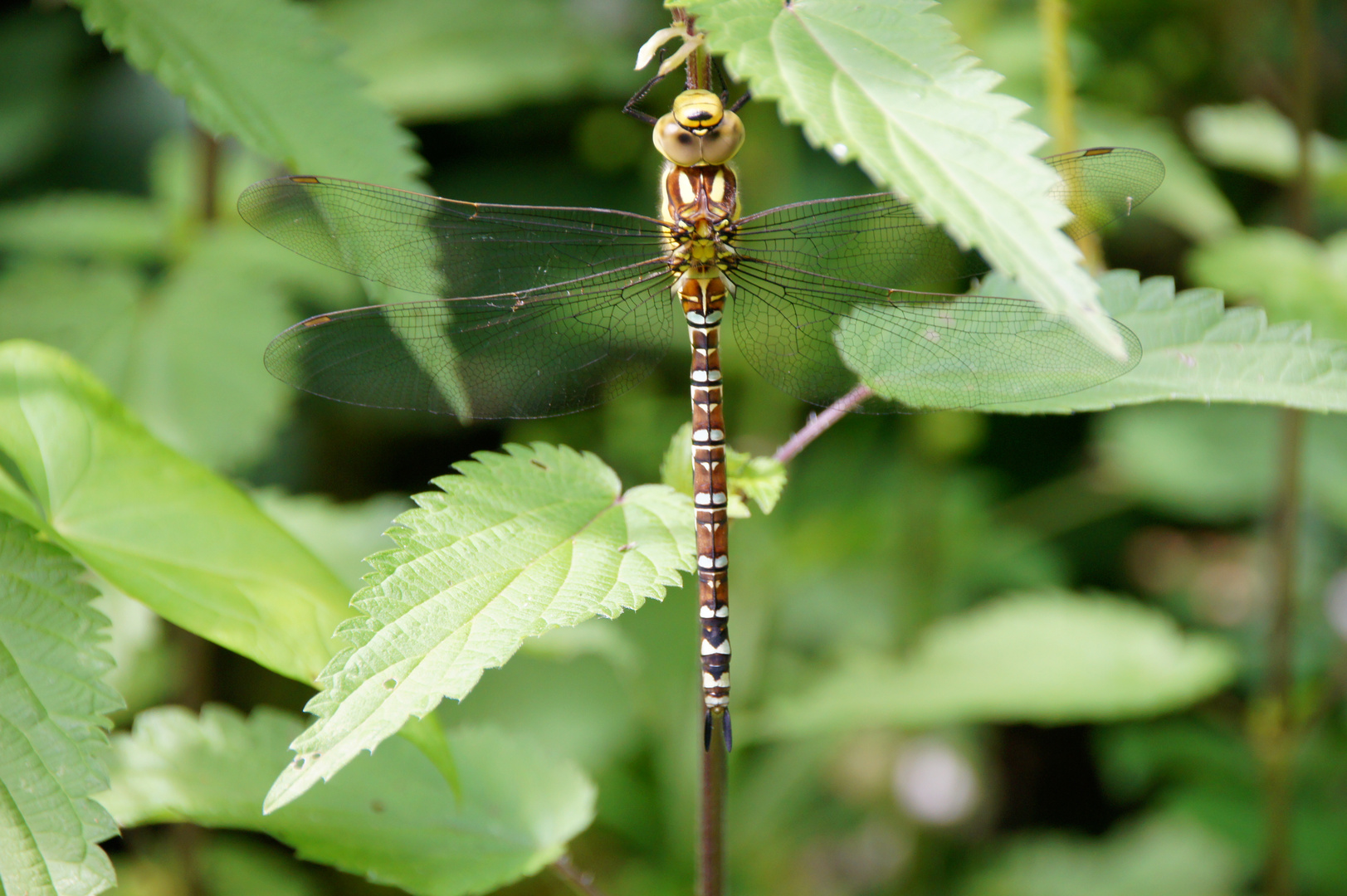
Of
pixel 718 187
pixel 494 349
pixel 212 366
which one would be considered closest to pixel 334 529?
pixel 212 366

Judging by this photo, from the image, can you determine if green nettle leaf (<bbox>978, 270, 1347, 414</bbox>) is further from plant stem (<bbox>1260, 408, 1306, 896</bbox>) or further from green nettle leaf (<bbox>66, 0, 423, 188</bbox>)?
plant stem (<bbox>1260, 408, 1306, 896</bbox>)

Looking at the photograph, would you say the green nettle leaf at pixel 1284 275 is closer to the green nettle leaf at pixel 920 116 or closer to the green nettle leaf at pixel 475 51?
the green nettle leaf at pixel 920 116

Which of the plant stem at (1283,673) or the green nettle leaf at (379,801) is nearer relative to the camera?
the green nettle leaf at (379,801)

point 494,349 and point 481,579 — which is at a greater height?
point 494,349

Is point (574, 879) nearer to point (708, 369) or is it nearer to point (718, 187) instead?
point (708, 369)

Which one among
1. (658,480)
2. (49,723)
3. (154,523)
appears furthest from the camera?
(658,480)

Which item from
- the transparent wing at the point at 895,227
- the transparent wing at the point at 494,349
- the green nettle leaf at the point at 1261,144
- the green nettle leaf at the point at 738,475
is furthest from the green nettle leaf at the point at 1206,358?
the green nettle leaf at the point at 1261,144

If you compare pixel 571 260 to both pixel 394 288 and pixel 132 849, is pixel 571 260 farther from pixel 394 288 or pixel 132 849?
pixel 132 849
